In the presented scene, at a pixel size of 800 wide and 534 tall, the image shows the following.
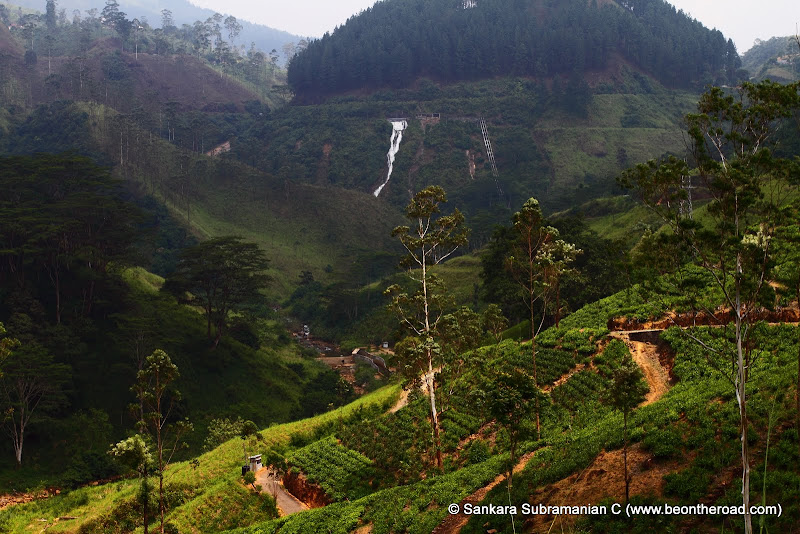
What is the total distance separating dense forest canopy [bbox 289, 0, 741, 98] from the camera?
17075 cm

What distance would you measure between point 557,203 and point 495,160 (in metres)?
42.4

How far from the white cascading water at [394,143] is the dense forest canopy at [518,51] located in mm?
23236

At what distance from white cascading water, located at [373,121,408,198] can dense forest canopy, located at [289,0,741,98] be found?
23236 mm

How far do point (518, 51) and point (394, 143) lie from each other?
45406mm

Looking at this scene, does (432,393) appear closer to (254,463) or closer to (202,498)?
(254,463)

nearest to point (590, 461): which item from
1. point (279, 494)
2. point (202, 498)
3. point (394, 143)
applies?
point (279, 494)

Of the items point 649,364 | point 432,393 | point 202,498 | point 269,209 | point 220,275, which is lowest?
point 202,498

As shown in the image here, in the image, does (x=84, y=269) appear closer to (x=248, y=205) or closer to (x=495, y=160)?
(x=248, y=205)

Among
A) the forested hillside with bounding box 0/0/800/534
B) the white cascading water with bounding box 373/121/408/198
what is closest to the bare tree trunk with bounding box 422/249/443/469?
the forested hillside with bounding box 0/0/800/534

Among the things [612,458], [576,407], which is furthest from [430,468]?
[612,458]

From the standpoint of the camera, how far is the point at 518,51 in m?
172

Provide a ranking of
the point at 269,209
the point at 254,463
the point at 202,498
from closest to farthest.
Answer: the point at 202,498 < the point at 254,463 < the point at 269,209

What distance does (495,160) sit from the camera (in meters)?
147

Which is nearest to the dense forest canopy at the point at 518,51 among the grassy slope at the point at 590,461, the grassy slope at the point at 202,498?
the grassy slope at the point at 202,498
